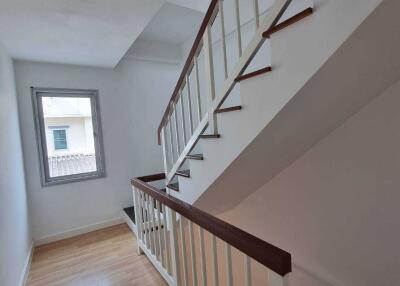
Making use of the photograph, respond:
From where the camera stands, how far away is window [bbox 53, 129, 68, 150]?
10.8 ft

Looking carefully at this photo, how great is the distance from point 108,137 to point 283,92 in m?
3.10

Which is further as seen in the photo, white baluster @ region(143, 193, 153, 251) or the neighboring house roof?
the neighboring house roof

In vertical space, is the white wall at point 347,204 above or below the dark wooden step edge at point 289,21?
below

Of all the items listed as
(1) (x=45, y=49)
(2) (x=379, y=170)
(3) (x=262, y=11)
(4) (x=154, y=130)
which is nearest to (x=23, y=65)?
(1) (x=45, y=49)

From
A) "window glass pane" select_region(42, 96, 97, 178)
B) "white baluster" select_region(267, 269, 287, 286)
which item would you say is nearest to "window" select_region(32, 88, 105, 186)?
"window glass pane" select_region(42, 96, 97, 178)

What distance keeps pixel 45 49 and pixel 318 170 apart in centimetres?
328

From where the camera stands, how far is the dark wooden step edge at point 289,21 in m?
0.99

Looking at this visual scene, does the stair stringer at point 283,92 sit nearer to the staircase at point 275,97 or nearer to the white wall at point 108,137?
the staircase at point 275,97

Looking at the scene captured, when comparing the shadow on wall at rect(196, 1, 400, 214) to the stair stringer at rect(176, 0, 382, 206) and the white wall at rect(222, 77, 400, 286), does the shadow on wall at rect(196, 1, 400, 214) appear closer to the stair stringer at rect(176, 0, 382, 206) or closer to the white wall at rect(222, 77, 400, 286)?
the stair stringer at rect(176, 0, 382, 206)

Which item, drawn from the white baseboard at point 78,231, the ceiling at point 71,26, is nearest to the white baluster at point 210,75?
the ceiling at point 71,26

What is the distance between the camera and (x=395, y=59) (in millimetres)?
1226

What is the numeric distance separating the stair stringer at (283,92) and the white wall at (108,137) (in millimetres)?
2046

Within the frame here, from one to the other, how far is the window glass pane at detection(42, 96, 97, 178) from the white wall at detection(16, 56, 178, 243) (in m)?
0.20

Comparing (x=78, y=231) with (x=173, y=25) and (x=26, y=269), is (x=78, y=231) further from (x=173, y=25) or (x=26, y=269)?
(x=173, y=25)
